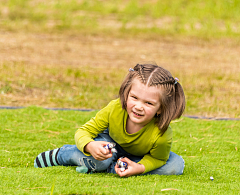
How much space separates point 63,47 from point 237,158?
5572mm

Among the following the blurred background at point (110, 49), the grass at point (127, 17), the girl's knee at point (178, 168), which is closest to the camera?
the girl's knee at point (178, 168)

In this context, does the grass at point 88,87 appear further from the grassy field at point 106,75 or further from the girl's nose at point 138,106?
the girl's nose at point 138,106

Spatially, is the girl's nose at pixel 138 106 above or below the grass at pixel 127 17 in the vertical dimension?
below

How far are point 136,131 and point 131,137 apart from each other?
52mm

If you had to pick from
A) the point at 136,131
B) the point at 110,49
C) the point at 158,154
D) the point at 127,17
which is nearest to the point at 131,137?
the point at 136,131

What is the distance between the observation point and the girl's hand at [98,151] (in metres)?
2.08

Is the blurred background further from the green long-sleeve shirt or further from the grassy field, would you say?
the green long-sleeve shirt

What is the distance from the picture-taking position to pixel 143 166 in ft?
7.12

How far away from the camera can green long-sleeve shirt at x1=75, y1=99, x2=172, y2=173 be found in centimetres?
222

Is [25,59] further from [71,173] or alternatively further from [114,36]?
[71,173]

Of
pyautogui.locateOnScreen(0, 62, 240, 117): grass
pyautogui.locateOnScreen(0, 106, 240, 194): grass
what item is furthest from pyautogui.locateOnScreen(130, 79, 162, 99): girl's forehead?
pyautogui.locateOnScreen(0, 62, 240, 117): grass

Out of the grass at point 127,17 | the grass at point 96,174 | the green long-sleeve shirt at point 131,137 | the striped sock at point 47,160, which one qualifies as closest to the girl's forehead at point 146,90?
the green long-sleeve shirt at point 131,137

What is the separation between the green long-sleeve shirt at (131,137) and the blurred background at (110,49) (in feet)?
6.26

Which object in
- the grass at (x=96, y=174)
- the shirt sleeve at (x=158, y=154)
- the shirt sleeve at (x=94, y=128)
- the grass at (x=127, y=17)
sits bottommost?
the grass at (x=96, y=174)
